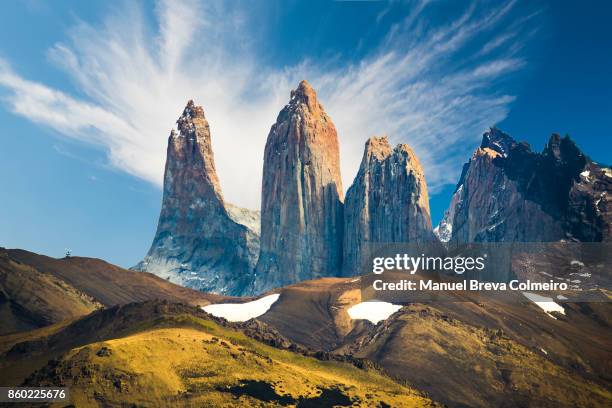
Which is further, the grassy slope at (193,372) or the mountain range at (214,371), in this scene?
the mountain range at (214,371)

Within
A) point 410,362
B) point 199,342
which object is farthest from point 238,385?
point 410,362

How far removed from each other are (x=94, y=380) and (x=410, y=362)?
96970 millimetres

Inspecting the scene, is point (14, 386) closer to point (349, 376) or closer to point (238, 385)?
point (238, 385)

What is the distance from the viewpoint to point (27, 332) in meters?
191

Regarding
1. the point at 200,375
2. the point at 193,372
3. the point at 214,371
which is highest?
the point at 214,371

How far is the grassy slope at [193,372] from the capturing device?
134 m

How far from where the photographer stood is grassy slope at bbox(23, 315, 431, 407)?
134 metres

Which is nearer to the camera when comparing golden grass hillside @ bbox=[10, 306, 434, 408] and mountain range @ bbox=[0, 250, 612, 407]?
golden grass hillside @ bbox=[10, 306, 434, 408]

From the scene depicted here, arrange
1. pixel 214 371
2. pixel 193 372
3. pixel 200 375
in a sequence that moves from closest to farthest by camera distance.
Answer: pixel 200 375 < pixel 193 372 < pixel 214 371

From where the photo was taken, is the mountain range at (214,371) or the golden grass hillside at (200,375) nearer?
the golden grass hillside at (200,375)

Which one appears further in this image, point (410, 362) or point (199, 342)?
point (410, 362)

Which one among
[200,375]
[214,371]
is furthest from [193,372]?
[214,371]

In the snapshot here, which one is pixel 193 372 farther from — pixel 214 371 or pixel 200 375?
pixel 214 371

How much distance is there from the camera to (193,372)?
14450cm
